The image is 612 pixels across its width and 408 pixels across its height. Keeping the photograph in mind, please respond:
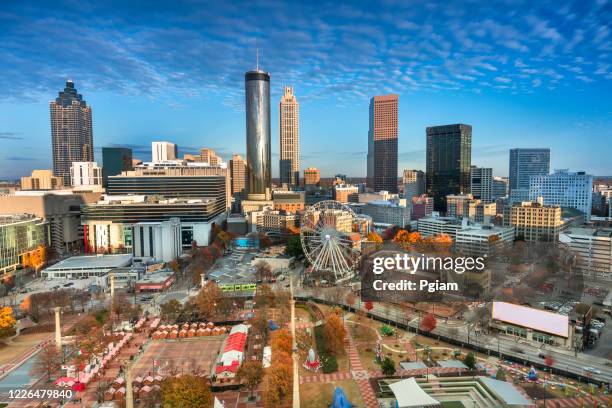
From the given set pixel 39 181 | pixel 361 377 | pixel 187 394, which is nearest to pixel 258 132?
pixel 39 181

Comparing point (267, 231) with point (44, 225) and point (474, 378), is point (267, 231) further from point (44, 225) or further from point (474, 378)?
point (474, 378)

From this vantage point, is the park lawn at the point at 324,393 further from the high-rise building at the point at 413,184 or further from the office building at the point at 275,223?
the high-rise building at the point at 413,184

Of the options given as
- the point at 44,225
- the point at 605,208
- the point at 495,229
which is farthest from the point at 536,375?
the point at 605,208

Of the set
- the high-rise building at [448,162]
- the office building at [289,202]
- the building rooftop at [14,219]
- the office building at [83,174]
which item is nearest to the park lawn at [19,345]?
the building rooftop at [14,219]

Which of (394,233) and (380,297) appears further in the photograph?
(394,233)

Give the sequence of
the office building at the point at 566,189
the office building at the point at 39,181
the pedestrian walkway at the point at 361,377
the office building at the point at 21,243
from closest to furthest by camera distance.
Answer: the pedestrian walkway at the point at 361,377 → the office building at the point at 21,243 → the office building at the point at 566,189 → the office building at the point at 39,181

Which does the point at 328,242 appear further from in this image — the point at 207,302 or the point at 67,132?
the point at 67,132

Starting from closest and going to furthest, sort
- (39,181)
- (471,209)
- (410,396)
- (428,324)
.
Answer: (410,396)
(428,324)
(471,209)
(39,181)
